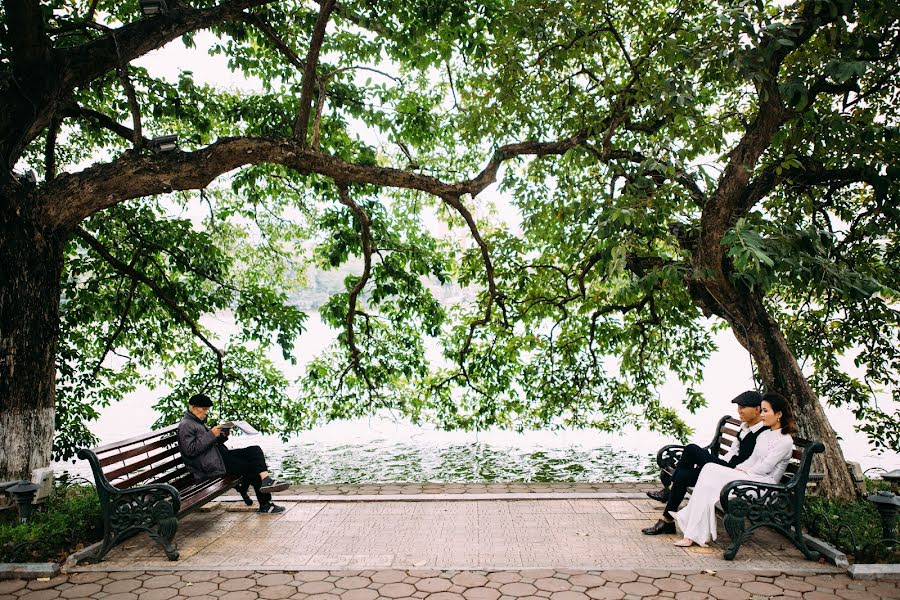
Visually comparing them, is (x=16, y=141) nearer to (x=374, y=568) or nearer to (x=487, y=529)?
(x=374, y=568)

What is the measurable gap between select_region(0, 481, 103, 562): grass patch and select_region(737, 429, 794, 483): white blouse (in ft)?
20.4

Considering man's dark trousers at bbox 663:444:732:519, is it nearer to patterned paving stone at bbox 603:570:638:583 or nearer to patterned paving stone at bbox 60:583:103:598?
patterned paving stone at bbox 603:570:638:583

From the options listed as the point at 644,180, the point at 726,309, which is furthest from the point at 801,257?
the point at 726,309

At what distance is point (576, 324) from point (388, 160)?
489 centimetres

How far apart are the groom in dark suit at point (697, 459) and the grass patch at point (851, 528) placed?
81 centimetres

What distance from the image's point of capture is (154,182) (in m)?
7.15

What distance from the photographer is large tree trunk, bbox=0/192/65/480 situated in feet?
22.0

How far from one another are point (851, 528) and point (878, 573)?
821 millimetres

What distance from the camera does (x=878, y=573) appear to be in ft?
16.3

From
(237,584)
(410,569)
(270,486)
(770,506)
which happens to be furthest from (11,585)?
(770,506)

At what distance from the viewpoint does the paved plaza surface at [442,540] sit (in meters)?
5.35

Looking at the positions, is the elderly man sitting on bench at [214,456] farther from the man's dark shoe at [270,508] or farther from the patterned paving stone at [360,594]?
the patterned paving stone at [360,594]

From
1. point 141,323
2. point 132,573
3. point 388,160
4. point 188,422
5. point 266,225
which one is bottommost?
point 132,573

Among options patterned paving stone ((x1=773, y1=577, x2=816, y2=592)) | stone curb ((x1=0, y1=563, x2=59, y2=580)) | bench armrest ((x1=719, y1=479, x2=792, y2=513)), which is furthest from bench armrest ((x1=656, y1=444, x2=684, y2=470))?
stone curb ((x1=0, y1=563, x2=59, y2=580))
